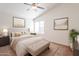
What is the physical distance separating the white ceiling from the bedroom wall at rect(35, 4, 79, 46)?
8 cm

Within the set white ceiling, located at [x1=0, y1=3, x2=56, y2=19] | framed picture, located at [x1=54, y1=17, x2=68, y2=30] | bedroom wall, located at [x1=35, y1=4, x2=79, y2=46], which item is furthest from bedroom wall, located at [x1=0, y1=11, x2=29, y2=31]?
framed picture, located at [x1=54, y1=17, x2=68, y2=30]

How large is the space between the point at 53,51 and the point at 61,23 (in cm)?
49

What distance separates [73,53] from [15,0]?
4.26 ft

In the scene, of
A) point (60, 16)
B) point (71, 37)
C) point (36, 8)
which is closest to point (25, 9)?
point (36, 8)

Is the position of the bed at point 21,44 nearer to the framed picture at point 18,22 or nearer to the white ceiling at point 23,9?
the framed picture at point 18,22

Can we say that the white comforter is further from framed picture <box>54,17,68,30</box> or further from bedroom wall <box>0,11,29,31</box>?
framed picture <box>54,17,68,30</box>

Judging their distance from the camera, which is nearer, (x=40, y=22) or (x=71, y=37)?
(x=71, y=37)

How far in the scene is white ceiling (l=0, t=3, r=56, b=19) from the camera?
141 cm

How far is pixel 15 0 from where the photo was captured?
1459mm

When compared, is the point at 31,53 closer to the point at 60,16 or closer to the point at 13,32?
the point at 13,32

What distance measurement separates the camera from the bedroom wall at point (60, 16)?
1.40m

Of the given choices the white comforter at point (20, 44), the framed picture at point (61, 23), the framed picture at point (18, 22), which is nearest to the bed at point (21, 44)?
the white comforter at point (20, 44)

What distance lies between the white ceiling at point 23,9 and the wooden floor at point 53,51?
57 centimetres

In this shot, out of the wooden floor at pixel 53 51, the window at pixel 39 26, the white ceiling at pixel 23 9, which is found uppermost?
the white ceiling at pixel 23 9
